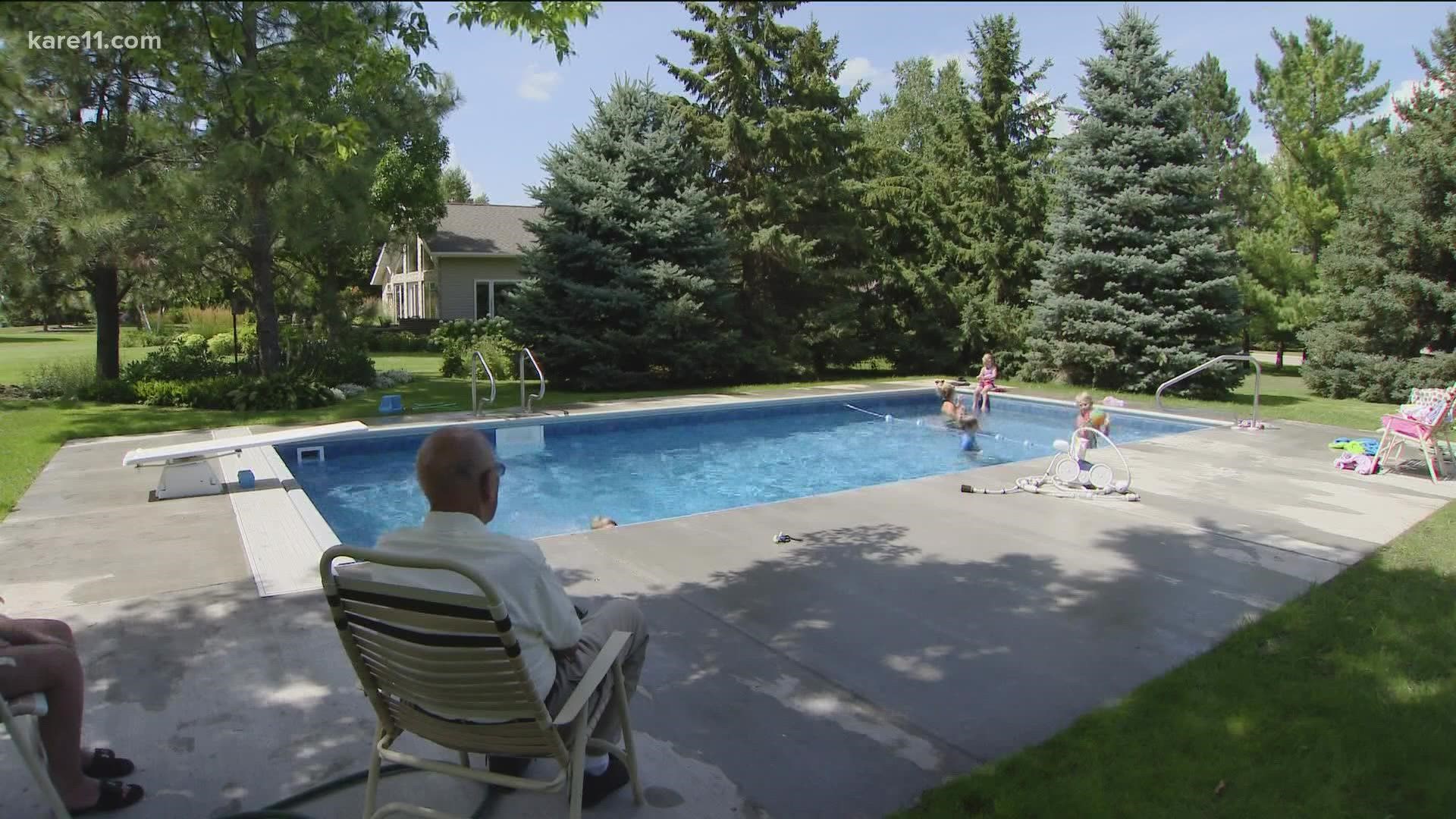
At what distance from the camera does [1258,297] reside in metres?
22.2

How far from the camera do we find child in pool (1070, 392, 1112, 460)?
8.00 meters

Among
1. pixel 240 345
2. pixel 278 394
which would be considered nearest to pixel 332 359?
pixel 278 394

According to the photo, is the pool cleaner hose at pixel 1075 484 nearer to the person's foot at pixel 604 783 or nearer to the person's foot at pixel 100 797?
the person's foot at pixel 604 783

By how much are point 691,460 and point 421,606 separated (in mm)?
10207

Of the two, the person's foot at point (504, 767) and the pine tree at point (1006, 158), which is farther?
the pine tree at point (1006, 158)

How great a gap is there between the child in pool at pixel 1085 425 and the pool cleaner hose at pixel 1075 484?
0.07m

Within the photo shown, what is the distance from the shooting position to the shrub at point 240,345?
53.2 ft

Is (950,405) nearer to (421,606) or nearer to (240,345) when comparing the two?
(421,606)

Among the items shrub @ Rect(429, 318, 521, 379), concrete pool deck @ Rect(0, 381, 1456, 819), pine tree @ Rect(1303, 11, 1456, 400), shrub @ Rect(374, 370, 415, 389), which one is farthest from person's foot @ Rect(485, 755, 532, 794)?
pine tree @ Rect(1303, 11, 1456, 400)

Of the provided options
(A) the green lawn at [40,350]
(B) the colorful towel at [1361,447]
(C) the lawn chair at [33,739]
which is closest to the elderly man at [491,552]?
(C) the lawn chair at [33,739]

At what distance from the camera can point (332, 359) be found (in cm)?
1597

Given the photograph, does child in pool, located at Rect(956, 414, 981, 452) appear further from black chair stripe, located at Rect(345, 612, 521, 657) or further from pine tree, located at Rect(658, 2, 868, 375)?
black chair stripe, located at Rect(345, 612, 521, 657)

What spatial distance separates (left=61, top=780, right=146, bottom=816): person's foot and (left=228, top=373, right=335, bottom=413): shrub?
11351 mm

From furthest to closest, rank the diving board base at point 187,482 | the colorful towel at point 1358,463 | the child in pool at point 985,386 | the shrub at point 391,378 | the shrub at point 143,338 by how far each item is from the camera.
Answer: the shrub at point 143,338
the shrub at point 391,378
the child in pool at point 985,386
the colorful towel at point 1358,463
the diving board base at point 187,482
